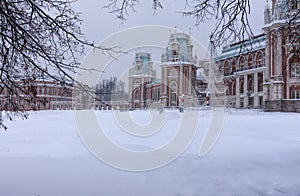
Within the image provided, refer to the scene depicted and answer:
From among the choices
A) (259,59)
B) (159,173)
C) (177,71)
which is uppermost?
(259,59)

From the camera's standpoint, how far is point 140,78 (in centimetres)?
6519

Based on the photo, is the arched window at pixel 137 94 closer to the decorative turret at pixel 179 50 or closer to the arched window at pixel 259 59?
the decorative turret at pixel 179 50

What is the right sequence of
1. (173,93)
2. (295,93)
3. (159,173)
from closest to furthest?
(159,173) < (295,93) < (173,93)

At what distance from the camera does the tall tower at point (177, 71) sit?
2163 inches

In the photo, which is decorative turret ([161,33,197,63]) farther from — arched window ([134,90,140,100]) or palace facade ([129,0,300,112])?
arched window ([134,90,140,100])

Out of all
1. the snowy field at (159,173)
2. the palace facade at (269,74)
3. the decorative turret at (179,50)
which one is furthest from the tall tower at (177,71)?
the snowy field at (159,173)

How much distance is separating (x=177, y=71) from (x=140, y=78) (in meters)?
11.8

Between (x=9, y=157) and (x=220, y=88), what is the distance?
1910 inches

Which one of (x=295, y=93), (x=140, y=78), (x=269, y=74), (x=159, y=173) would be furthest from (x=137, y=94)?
(x=159, y=173)

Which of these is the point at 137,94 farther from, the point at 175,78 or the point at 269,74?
the point at 269,74

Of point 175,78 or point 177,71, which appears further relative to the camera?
point 175,78

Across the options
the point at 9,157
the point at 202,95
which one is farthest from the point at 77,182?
the point at 202,95

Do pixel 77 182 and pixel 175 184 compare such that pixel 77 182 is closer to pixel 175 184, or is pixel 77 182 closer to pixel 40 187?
pixel 40 187

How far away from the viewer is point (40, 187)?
4809 millimetres
